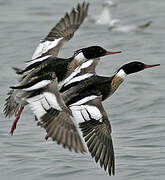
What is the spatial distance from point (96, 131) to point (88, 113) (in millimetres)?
222

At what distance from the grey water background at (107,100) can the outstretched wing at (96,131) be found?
228 mm

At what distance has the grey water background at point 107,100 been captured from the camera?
8500mm

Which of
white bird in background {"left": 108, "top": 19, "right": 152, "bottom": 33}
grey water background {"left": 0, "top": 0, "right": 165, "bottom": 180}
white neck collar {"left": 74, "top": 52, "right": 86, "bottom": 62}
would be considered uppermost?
white neck collar {"left": 74, "top": 52, "right": 86, "bottom": 62}

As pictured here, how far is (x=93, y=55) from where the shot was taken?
9891mm

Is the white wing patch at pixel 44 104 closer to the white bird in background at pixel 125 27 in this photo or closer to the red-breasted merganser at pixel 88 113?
the red-breasted merganser at pixel 88 113

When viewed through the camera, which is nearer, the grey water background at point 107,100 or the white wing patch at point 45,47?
the grey water background at point 107,100

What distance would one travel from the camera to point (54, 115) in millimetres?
8031

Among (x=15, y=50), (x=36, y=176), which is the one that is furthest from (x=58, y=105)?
(x=15, y=50)

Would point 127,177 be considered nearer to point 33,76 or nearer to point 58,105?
point 58,105

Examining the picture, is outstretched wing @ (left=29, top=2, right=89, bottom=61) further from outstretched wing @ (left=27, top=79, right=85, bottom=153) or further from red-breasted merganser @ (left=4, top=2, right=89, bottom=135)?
outstretched wing @ (left=27, top=79, right=85, bottom=153)

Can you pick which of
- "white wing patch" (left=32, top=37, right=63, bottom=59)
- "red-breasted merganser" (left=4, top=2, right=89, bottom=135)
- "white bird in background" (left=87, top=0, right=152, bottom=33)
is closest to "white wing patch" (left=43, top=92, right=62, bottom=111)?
"red-breasted merganser" (left=4, top=2, right=89, bottom=135)

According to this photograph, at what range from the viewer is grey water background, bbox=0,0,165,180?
8500 millimetres

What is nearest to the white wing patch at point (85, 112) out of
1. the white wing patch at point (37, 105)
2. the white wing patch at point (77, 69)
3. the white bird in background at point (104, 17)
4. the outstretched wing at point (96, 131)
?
the outstretched wing at point (96, 131)

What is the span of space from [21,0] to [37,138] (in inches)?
317
